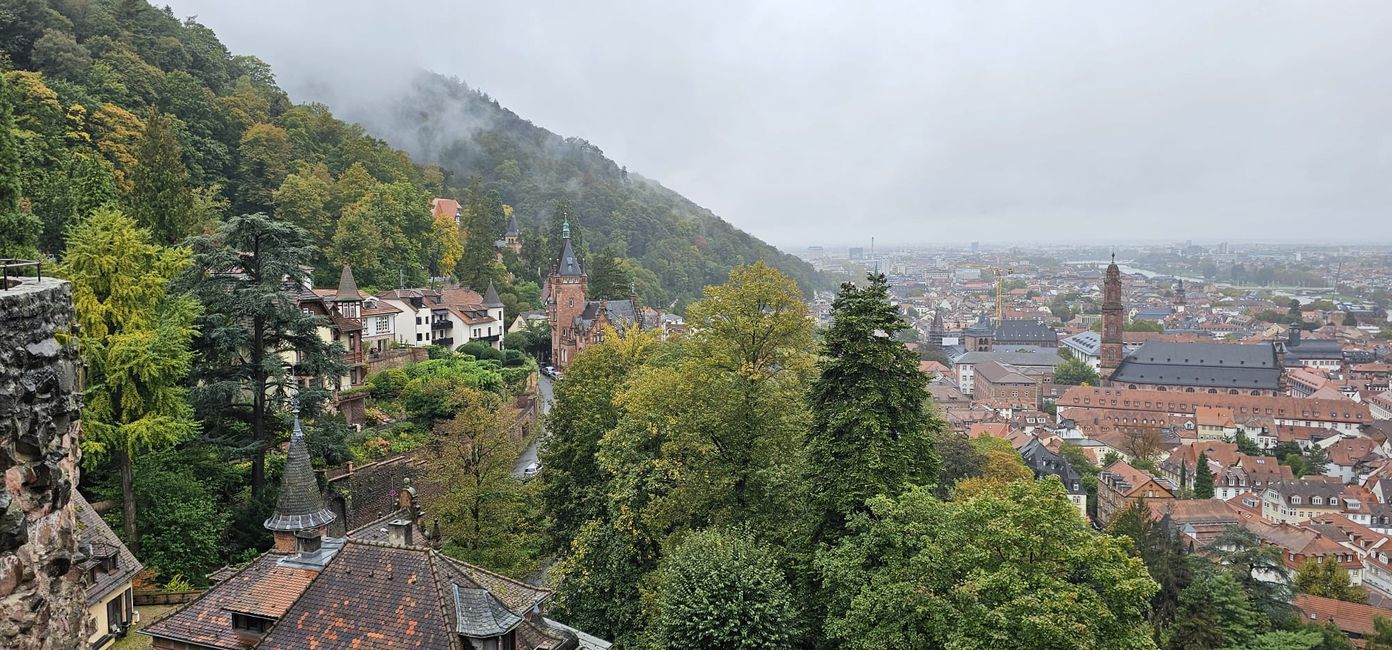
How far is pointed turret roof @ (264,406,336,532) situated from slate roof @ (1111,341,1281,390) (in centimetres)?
12146

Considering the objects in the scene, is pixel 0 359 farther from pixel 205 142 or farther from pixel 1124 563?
pixel 205 142

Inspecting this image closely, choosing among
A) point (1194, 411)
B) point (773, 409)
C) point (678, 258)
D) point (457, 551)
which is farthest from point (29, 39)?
point (1194, 411)

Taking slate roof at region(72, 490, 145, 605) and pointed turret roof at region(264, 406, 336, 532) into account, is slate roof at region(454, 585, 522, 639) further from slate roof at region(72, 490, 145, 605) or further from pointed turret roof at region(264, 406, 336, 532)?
slate roof at region(72, 490, 145, 605)

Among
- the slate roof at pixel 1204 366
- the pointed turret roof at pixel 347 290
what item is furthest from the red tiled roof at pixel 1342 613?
the slate roof at pixel 1204 366

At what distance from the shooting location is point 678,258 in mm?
141375

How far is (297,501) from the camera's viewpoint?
1902cm

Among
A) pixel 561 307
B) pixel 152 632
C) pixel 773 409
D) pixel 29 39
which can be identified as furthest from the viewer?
pixel 561 307

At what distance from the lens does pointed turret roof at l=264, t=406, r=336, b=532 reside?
18875 mm

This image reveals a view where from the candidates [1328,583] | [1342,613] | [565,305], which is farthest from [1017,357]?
[565,305]

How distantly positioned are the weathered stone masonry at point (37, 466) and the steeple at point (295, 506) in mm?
13700

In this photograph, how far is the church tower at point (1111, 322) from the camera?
12250 cm

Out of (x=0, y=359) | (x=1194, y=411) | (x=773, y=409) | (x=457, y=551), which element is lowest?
(x=1194, y=411)

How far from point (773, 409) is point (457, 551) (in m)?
9.73

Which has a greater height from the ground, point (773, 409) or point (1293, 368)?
point (773, 409)
